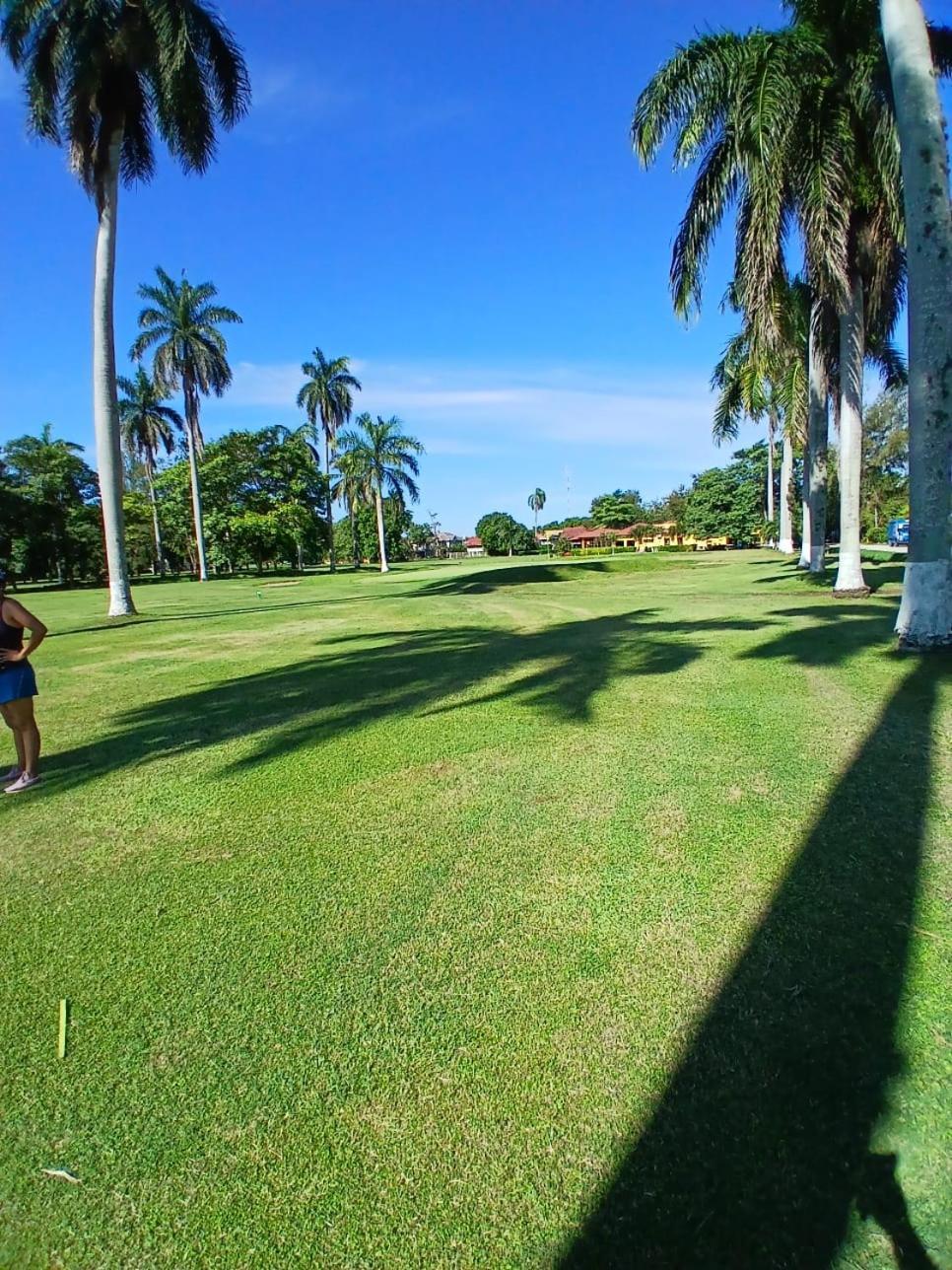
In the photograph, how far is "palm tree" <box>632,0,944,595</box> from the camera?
1166 cm

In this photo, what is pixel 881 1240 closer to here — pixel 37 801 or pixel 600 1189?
pixel 600 1189

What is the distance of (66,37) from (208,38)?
3.06 m

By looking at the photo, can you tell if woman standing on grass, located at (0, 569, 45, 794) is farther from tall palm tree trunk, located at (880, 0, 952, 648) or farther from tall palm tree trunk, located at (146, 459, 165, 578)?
tall palm tree trunk, located at (146, 459, 165, 578)

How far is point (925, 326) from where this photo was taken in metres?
7.50

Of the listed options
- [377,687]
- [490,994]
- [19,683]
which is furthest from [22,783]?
[490,994]

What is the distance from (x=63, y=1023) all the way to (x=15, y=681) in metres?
3.16

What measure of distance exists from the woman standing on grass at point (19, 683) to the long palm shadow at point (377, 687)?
242 millimetres

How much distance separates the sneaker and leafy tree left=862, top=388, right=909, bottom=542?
57.2 meters

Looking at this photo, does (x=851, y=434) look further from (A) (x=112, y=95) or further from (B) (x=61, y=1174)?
(A) (x=112, y=95)

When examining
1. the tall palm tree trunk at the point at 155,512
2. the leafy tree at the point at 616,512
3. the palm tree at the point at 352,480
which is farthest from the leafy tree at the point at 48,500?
the leafy tree at the point at 616,512

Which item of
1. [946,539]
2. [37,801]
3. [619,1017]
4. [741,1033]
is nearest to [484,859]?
[619,1017]

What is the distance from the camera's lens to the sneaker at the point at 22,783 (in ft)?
16.0

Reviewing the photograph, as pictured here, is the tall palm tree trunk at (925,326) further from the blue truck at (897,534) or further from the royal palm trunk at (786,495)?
the blue truck at (897,534)


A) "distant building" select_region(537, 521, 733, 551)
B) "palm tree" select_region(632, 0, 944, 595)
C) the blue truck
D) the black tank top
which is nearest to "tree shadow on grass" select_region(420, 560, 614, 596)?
"palm tree" select_region(632, 0, 944, 595)
